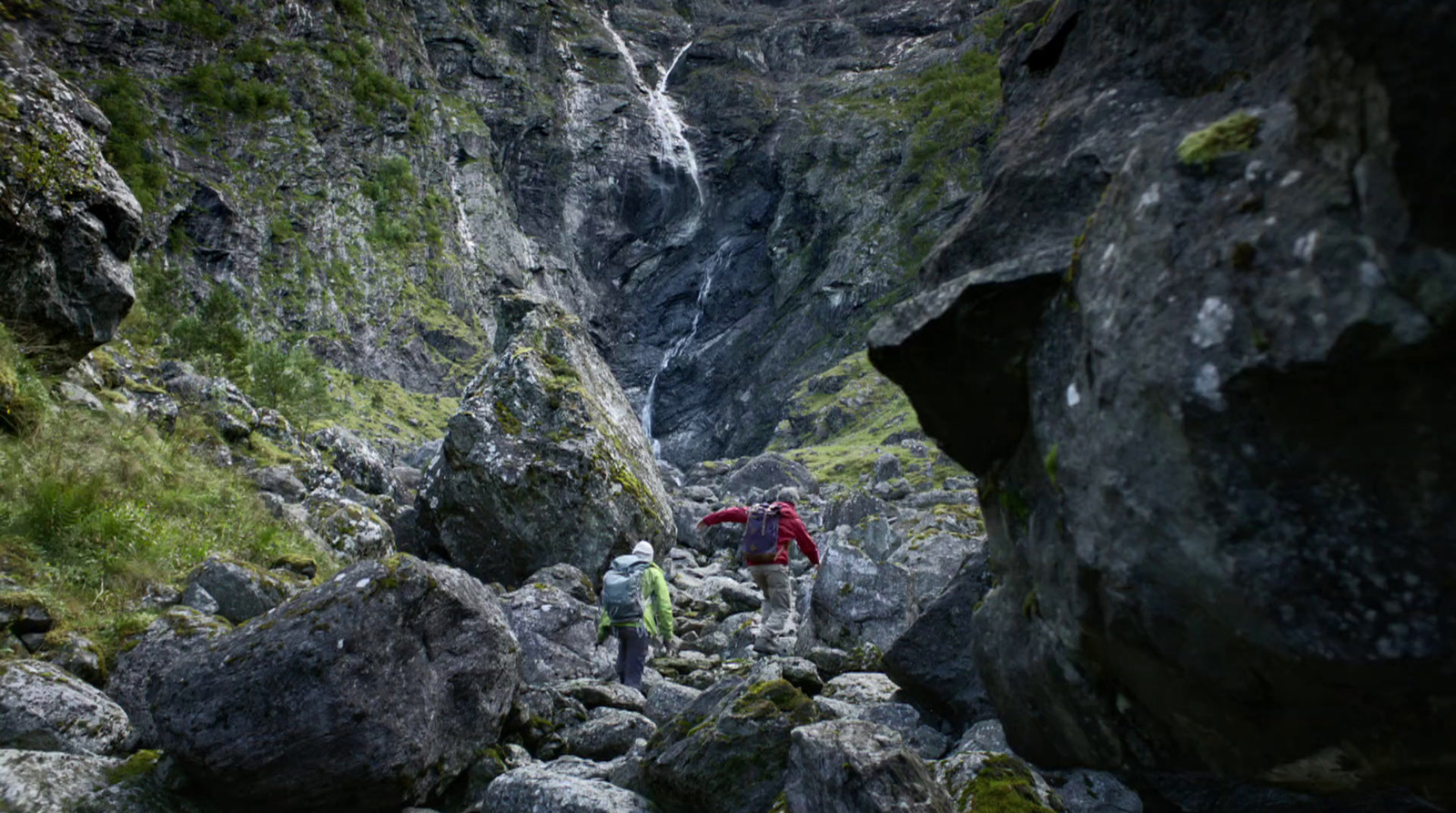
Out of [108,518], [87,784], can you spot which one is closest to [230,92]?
[108,518]

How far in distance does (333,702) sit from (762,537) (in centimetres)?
808

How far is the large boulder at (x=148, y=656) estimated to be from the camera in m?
6.34

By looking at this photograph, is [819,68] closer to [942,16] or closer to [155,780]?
[942,16]

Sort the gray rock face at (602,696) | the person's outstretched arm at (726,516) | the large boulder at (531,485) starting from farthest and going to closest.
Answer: the large boulder at (531,485)
the person's outstretched arm at (726,516)
the gray rock face at (602,696)

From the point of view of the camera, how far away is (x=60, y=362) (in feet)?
35.4

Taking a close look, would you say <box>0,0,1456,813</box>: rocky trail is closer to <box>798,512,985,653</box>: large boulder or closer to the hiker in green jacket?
<box>798,512,985,653</box>: large boulder

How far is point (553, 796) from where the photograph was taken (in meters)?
5.74

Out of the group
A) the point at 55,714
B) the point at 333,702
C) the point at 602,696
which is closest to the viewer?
the point at 55,714

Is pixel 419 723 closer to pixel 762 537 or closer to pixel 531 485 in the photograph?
pixel 762 537

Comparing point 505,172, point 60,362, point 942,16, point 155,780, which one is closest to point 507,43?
point 505,172

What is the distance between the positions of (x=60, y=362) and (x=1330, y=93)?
13.6 metres

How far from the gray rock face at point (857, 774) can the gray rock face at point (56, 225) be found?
11.0 m

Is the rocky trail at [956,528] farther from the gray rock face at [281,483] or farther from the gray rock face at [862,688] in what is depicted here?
the gray rock face at [281,483]

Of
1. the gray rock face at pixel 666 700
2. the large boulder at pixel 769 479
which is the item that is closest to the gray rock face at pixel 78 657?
the gray rock face at pixel 666 700
